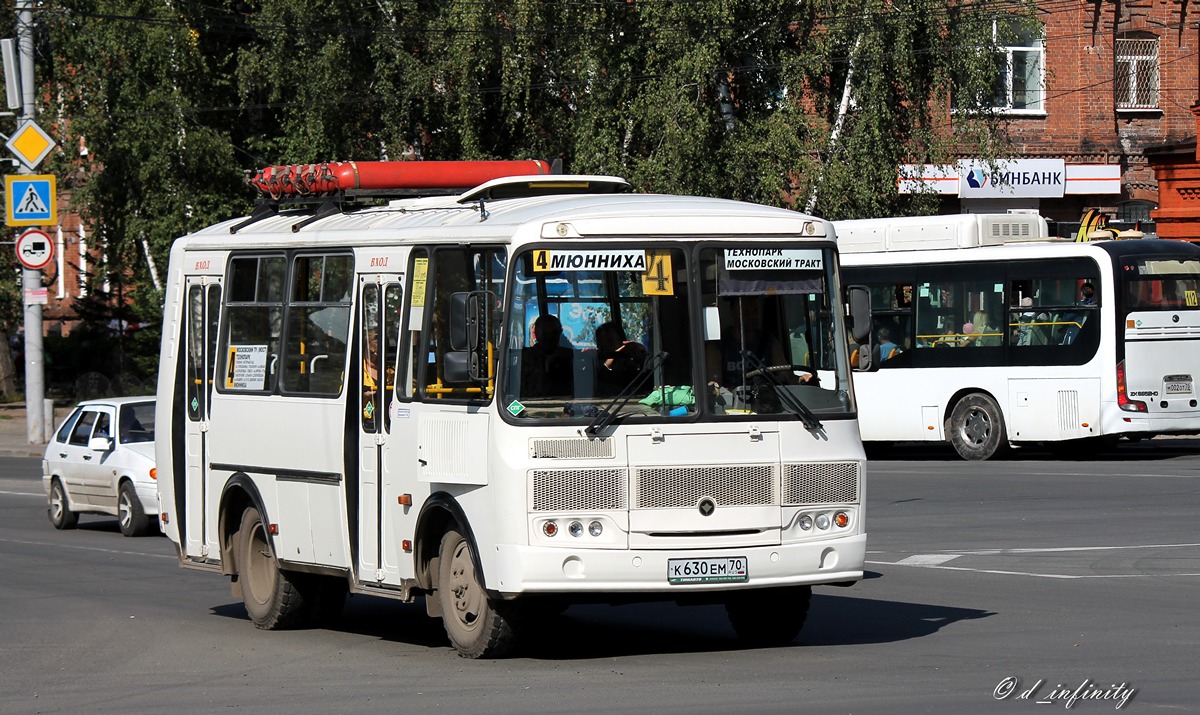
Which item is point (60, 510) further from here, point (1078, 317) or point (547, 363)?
point (1078, 317)

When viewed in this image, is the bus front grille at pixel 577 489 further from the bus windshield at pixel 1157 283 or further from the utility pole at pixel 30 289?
the utility pole at pixel 30 289

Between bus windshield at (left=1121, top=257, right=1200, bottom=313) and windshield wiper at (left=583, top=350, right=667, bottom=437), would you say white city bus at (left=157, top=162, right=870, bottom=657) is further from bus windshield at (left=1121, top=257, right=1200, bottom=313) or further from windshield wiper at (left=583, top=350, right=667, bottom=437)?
bus windshield at (left=1121, top=257, right=1200, bottom=313)

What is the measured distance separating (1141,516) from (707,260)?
9.43m

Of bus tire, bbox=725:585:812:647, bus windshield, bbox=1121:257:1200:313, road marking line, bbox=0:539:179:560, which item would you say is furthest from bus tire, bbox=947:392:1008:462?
bus tire, bbox=725:585:812:647

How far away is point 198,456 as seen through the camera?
12.8 meters

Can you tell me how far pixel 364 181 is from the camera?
1262cm

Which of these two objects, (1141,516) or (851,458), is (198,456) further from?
(1141,516)

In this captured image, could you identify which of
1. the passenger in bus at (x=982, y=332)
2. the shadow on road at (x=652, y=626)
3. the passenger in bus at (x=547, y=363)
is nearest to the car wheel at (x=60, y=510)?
the shadow on road at (x=652, y=626)

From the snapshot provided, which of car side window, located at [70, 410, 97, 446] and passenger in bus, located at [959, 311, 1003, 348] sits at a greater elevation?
passenger in bus, located at [959, 311, 1003, 348]

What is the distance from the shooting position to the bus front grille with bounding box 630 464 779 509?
9867 millimetres

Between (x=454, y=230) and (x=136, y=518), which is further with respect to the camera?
(x=136, y=518)

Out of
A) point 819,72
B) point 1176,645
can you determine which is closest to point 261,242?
point 1176,645

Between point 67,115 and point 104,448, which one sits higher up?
point 67,115

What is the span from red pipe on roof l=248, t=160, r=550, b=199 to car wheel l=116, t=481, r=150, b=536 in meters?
7.11
